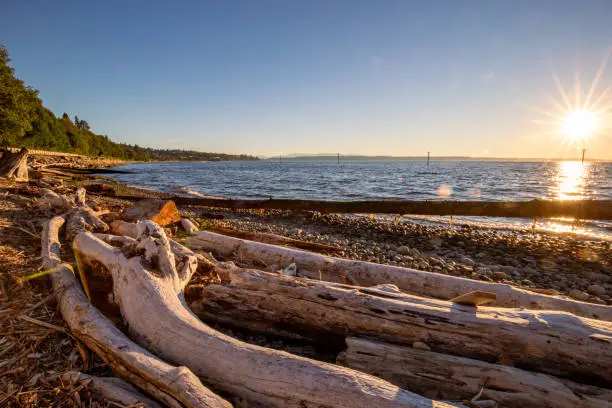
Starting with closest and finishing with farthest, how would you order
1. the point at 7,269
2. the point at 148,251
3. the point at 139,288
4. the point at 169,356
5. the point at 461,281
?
the point at 169,356
the point at 139,288
the point at 148,251
the point at 7,269
the point at 461,281

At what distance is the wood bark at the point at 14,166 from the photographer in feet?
41.7

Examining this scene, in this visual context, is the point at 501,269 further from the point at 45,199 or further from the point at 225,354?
the point at 45,199

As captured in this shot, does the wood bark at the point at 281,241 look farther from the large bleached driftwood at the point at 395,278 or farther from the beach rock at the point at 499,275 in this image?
the beach rock at the point at 499,275

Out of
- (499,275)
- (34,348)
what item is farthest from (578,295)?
(34,348)

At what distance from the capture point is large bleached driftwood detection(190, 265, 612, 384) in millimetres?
2164

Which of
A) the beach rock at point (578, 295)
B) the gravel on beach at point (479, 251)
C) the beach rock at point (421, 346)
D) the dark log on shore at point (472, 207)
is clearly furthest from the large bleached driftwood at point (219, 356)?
the dark log on shore at point (472, 207)

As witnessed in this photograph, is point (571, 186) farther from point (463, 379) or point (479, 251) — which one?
point (463, 379)

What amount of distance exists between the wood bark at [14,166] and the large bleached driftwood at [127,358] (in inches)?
567

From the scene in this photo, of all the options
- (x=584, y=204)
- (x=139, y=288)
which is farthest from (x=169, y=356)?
(x=584, y=204)

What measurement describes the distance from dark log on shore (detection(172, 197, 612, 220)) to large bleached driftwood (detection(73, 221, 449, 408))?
7.79 meters

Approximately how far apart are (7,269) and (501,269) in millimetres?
8772

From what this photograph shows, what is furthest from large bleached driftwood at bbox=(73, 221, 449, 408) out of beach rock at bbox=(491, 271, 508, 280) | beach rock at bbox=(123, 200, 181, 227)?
beach rock at bbox=(491, 271, 508, 280)

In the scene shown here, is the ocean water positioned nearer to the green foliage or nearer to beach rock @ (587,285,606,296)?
A: beach rock @ (587,285,606,296)

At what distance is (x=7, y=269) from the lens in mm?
3385
